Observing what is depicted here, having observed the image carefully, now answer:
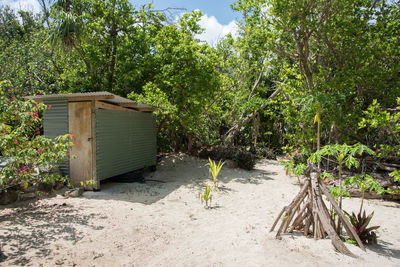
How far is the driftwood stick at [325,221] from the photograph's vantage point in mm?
3436

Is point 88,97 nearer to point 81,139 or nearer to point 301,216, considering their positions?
point 81,139

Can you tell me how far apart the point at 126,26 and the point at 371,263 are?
10.5 metres

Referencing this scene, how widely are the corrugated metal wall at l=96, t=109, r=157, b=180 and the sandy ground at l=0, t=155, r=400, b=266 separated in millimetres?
672

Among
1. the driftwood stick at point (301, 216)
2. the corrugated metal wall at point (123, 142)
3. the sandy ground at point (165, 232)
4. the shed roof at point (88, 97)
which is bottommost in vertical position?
the sandy ground at point (165, 232)

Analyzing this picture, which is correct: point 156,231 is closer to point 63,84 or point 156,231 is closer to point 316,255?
point 316,255

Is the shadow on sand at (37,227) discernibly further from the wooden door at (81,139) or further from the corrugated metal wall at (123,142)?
the corrugated metal wall at (123,142)

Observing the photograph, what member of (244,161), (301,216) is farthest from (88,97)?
(244,161)

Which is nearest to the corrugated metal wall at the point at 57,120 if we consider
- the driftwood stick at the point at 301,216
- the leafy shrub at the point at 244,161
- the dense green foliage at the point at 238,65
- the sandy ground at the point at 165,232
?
the sandy ground at the point at 165,232

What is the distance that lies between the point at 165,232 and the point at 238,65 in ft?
34.2

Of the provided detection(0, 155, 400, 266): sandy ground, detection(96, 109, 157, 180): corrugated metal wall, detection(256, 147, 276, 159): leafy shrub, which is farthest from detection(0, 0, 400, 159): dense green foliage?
detection(0, 155, 400, 266): sandy ground

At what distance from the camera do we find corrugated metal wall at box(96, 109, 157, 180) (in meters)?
6.87

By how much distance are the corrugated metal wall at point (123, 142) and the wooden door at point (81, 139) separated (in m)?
0.21

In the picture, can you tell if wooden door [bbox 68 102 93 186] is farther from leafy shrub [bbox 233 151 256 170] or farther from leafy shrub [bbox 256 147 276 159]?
leafy shrub [bbox 256 147 276 159]

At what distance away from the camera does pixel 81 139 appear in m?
6.61
